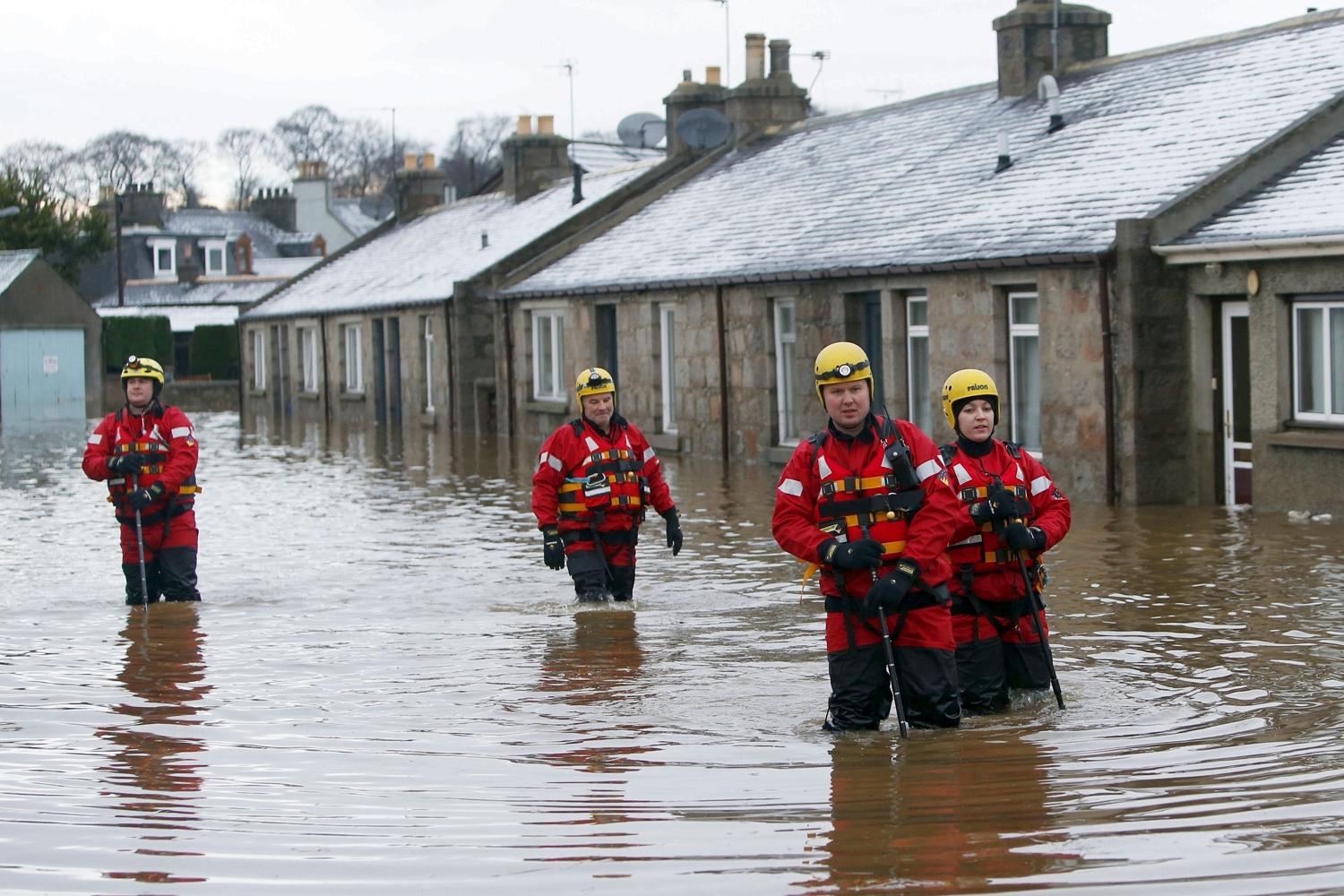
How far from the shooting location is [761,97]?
115 feet

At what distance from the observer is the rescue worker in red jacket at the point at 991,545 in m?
8.44

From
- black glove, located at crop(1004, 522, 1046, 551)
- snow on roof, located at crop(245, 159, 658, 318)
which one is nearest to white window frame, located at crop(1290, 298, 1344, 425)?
black glove, located at crop(1004, 522, 1046, 551)

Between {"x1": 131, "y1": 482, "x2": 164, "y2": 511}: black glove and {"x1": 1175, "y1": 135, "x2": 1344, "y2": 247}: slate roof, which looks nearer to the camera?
{"x1": 131, "y1": 482, "x2": 164, "y2": 511}: black glove

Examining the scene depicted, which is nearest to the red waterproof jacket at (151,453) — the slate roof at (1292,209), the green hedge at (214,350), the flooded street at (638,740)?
the flooded street at (638,740)

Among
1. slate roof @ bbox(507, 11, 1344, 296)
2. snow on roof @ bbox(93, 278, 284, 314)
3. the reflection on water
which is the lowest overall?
the reflection on water

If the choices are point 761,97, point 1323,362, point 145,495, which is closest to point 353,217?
point 761,97

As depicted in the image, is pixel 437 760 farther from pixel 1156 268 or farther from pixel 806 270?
pixel 806 270

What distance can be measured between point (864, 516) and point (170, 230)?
80360 millimetres

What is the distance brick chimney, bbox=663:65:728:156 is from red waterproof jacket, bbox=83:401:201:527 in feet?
78.0

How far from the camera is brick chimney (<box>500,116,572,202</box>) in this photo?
44094 mm

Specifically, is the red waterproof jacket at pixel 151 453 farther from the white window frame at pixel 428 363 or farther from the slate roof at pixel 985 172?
the white window frame at pixel 428 363

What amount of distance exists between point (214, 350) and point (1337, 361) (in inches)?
2029

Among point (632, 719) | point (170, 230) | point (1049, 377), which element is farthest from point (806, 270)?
point (170, 230)

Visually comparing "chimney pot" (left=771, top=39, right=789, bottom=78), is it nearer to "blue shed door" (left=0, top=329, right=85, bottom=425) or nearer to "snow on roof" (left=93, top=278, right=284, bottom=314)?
"blue shed door" (left=0, top=329, right=85, bottom=425)
